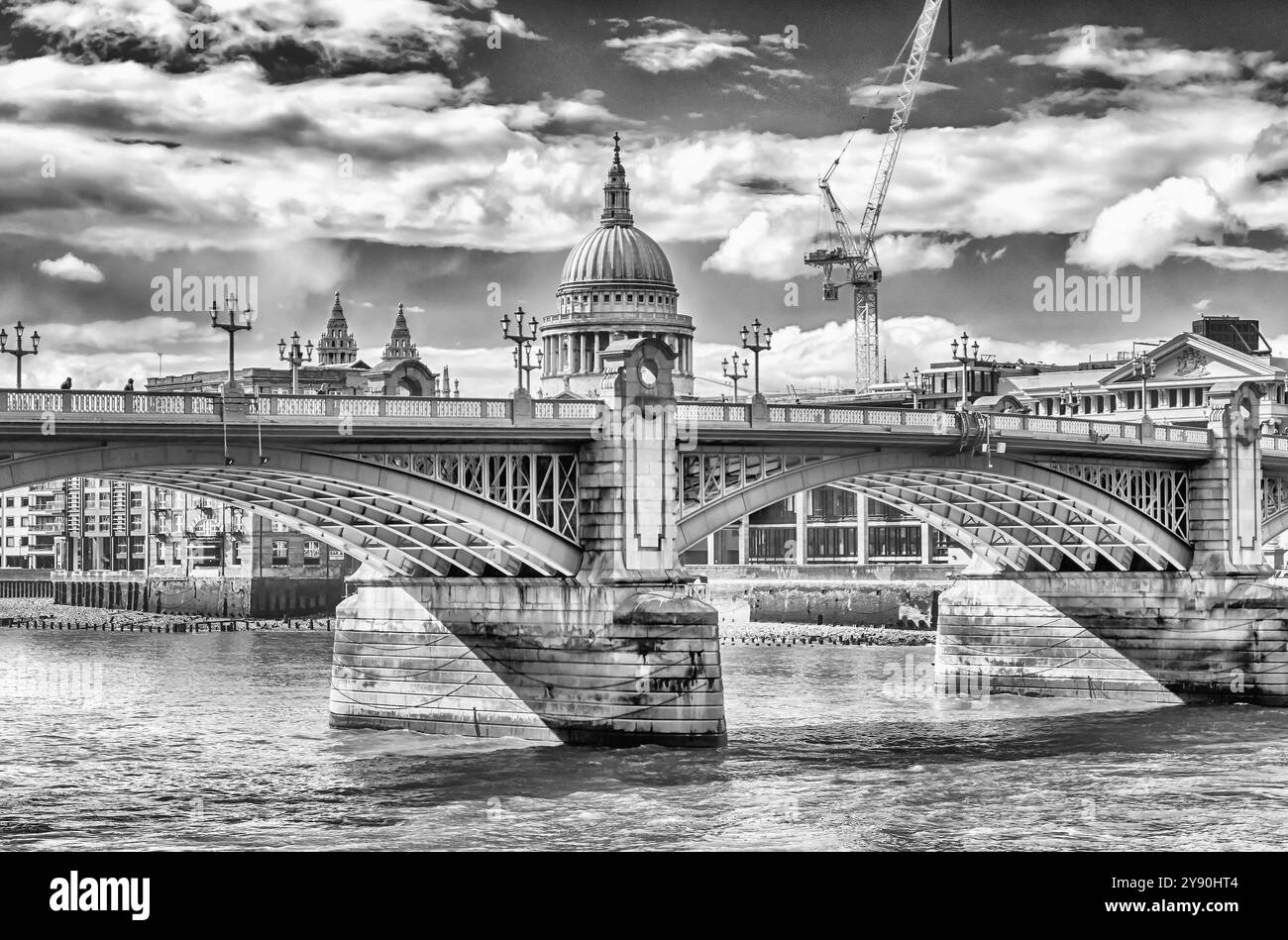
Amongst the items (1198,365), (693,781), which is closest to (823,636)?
(1198,365)

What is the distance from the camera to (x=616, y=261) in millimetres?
170250

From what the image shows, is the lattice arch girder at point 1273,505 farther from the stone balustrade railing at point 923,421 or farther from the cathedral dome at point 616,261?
the cathedral dome at point 616,261

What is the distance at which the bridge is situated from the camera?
45.6 meters

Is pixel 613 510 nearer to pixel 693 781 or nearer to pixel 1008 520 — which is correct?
pixel 693 781

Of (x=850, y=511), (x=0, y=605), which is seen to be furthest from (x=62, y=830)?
(x=0, y=605)

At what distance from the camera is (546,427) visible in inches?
1933

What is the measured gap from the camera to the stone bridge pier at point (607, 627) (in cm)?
4844

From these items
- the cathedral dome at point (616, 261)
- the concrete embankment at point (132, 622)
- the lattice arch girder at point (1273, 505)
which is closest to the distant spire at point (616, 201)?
the cathedral dome at point (616, 261)

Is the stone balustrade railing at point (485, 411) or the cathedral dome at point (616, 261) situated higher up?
the cathedral dome at point (616, 261)

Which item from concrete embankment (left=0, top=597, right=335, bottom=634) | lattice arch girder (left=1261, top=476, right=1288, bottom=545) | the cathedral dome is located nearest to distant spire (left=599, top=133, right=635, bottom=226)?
the cathedral dome

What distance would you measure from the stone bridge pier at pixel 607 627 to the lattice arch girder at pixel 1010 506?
18.3 feet

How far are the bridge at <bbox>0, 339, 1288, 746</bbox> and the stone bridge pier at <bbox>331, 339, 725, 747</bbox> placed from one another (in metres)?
0.07
